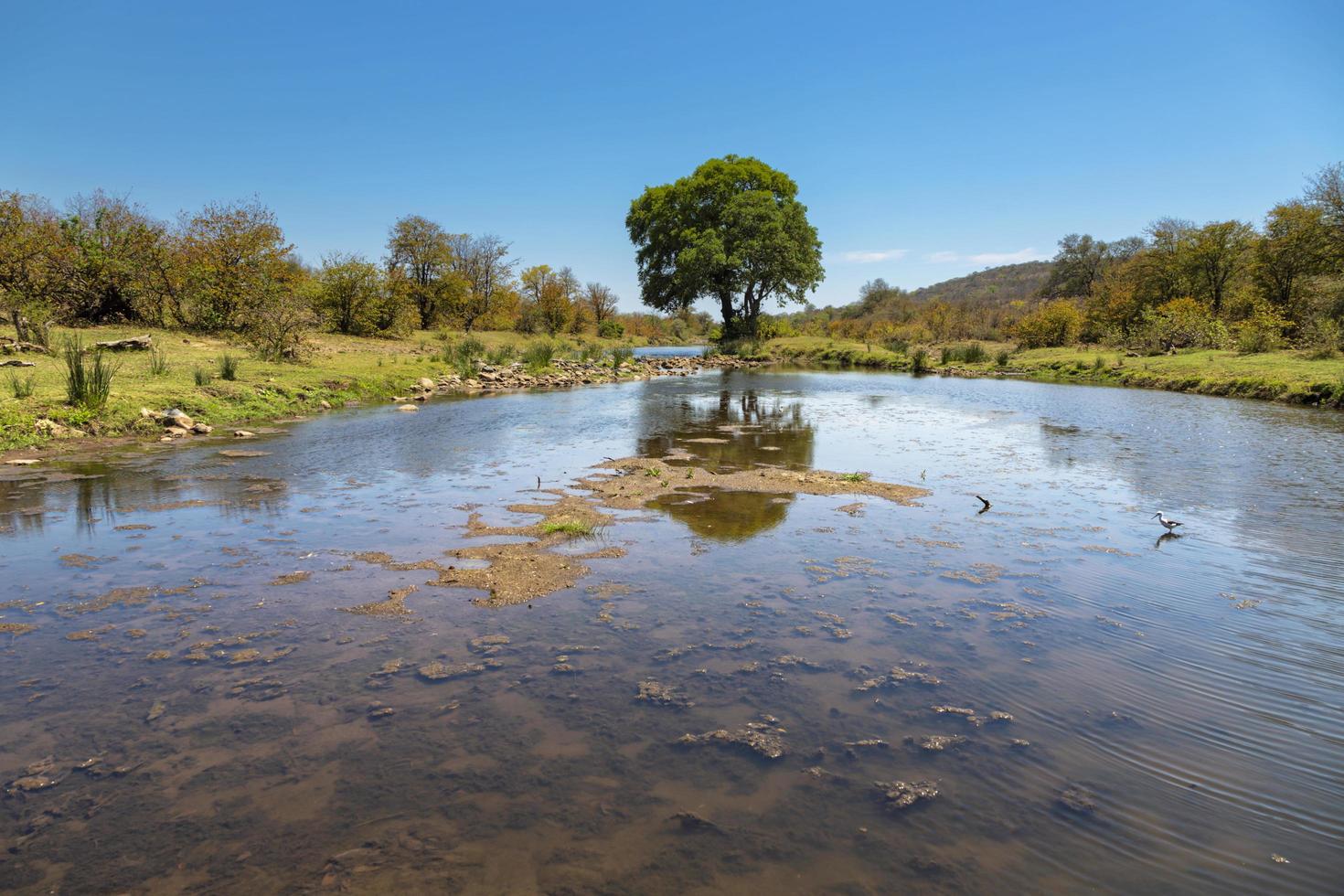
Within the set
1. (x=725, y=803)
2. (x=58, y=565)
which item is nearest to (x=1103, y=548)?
(x=725, y=803)

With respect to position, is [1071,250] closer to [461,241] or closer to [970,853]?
[461,241]

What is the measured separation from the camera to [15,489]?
8.60 m

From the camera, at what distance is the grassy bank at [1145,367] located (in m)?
20.4

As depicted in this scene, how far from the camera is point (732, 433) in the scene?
611 inches

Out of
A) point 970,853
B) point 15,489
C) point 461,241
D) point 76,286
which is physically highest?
point 461,241

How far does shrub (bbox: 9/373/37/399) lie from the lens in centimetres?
1207

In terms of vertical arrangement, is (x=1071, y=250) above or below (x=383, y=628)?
above

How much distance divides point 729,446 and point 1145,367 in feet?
85.5

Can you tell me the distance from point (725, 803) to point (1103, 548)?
19.7ft

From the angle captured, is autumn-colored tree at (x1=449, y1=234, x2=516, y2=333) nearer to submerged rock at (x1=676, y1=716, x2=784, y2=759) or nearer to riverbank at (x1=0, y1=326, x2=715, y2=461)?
riverbank at (x1=0, y1=326, x2=715, y2=461)

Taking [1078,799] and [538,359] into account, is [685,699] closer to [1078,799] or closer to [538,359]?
[1078,799]

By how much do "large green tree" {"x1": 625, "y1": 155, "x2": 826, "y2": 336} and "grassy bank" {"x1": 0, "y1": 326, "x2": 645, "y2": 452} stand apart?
72.1 ft

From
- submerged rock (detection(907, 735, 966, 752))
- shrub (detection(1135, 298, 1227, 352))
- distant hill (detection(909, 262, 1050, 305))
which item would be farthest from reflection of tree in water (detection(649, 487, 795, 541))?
distant hill (detection(909, 262, 1050, 305))

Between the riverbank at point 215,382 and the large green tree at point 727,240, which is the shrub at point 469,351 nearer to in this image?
the riverbank at point 215,382
